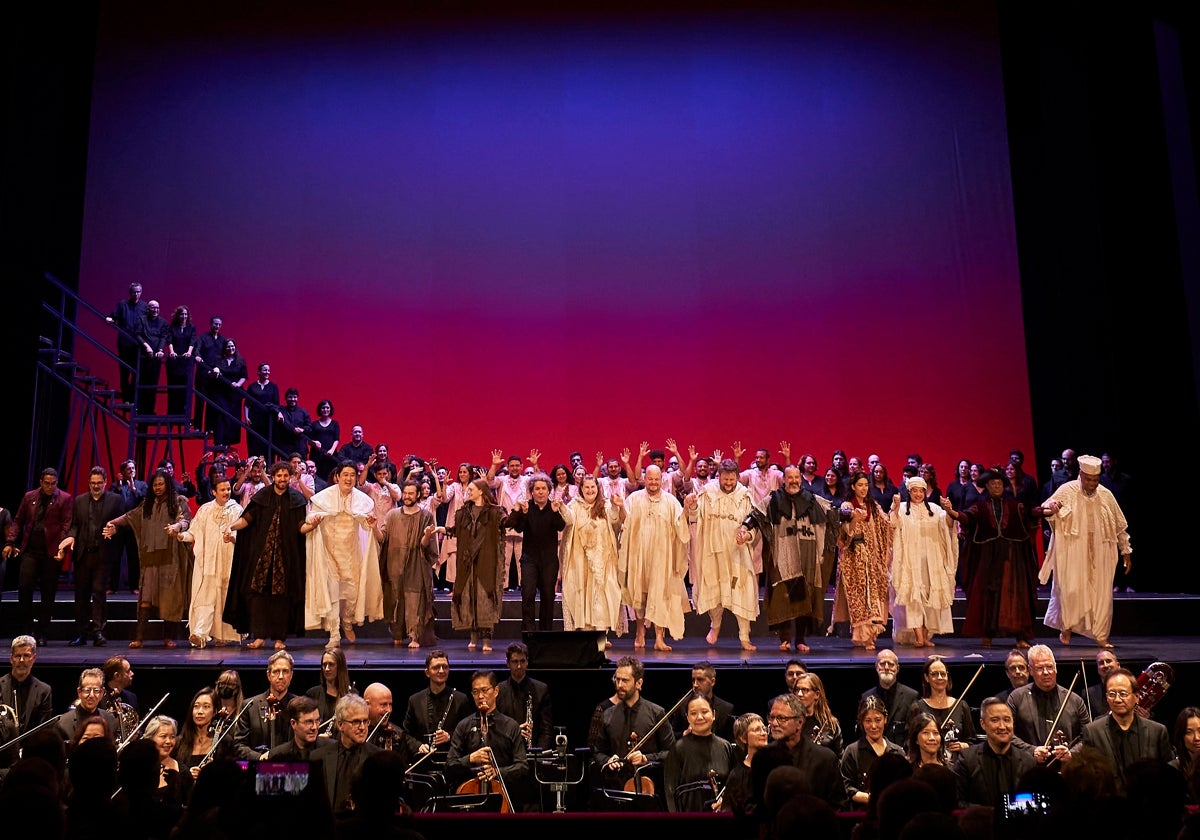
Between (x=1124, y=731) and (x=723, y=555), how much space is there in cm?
381

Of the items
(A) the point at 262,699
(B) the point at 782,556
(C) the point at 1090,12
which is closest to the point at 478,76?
(C) the point at 1090,12

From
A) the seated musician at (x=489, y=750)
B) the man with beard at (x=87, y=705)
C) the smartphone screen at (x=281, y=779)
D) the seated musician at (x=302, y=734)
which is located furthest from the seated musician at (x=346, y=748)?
the smartphone screen at (x=281, y=779)

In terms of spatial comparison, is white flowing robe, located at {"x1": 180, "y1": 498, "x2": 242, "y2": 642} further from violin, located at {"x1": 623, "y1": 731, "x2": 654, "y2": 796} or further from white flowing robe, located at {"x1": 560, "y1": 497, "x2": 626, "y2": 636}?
violin, located at {"x1": 623, "y1": 731, "x2": 654, "y2": 796}

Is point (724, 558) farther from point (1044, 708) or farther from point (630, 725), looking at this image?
point (1044, 708)

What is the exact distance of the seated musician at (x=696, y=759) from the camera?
21.7ft

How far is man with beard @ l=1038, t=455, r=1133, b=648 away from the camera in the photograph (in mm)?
9477

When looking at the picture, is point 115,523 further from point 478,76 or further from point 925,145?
point 925,145

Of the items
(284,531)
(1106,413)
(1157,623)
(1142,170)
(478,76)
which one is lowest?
(1157,623)

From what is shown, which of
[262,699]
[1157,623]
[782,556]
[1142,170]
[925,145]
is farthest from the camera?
[925,145]

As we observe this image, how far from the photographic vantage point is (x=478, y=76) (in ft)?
50.0

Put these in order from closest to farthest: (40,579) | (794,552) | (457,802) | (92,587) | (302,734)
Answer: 1. (457,802)
2. (302,734)
3. (794,552)
4. (92,587)
5. (40,579)

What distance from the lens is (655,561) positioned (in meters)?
9.62

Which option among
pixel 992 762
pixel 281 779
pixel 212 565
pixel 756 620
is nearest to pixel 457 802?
pixel 992 762

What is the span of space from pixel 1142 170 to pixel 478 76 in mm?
8440
